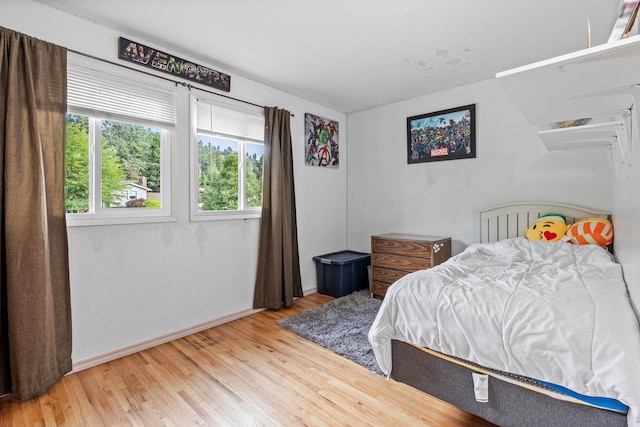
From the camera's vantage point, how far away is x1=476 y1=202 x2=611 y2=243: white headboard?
110 inches

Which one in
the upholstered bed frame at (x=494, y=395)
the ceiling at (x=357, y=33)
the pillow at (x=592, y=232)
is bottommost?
the upholstered bed frame at (x=494, y=395)

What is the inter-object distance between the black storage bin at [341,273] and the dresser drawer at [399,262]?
319mm

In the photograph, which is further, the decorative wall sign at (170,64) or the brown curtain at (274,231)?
the brown curtain at (274,231)

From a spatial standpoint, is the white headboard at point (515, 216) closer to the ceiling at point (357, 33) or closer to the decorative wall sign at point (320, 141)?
the ceiling at point (357, 33)

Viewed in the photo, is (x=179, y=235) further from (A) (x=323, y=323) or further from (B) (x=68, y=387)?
(A) (x=323, y=323)

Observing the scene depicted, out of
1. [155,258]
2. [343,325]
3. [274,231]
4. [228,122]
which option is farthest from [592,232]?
[155,258]

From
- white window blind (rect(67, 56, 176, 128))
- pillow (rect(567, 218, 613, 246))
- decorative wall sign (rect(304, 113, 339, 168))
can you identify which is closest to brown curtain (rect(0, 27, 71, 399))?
white window blind (rect(67, 56, 176, 128))

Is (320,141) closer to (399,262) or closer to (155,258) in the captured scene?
(399,262)

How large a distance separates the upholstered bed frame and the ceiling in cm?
208

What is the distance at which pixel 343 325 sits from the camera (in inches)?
111

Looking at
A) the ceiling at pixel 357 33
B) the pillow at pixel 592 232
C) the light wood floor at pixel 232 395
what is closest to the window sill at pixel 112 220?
the light wood floor at pixel 232 395

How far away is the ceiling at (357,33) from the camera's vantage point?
2025 millimetres

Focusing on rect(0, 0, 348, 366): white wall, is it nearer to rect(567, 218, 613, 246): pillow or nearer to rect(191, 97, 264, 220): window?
rect(191, 97, 264, 220): window

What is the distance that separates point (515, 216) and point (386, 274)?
4.58 ft
